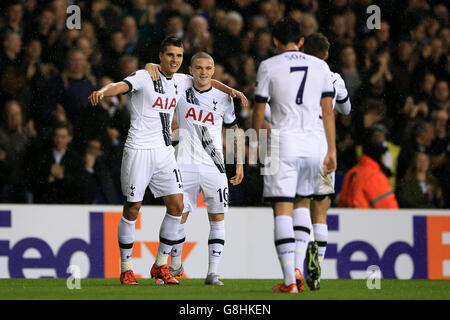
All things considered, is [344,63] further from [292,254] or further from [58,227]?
[292,254]

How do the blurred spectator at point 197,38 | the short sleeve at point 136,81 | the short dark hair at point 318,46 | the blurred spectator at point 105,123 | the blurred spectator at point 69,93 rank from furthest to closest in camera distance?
1. the blurred spectator at point 197,38
2. the blurred spectator at point 69,93
3. the blurred spectator at point 105,123
4. the short sleeve at point 136,81
5. the short dark hair at point 318,46

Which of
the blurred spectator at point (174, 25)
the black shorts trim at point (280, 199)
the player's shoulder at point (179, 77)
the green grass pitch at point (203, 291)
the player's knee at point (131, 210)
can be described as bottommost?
the green grass pitch at point (203, 291)

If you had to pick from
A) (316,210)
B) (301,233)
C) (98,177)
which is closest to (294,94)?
(301,233)

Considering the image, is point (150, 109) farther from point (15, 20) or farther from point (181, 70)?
point (15, 20)

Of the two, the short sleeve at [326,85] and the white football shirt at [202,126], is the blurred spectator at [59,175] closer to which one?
the white football shirt at [202,126]

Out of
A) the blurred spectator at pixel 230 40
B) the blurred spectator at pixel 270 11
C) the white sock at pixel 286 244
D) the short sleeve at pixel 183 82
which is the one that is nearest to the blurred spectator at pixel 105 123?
the blurred spectator at pixel 230 40

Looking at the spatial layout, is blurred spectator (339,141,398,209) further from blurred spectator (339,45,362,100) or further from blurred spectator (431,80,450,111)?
blurred spectator (431,80,450,111)

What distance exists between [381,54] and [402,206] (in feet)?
8.16

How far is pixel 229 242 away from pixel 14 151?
8.99ft

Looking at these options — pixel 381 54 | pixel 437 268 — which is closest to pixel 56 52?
pixel 381 54

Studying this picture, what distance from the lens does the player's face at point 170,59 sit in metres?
8.43

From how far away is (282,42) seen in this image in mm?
7172

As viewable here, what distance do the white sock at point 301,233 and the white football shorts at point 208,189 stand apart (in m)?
1.43

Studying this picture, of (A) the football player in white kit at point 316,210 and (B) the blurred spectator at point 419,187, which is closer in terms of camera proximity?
(A) the football player in white kit at point 316,210
